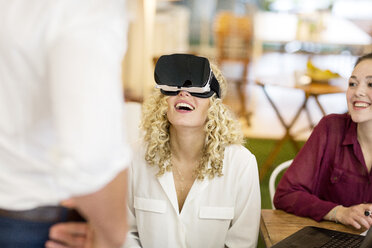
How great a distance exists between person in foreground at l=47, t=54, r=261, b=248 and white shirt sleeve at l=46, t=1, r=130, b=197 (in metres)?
1.16

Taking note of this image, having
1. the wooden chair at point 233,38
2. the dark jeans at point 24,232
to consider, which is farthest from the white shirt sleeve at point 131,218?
the wooden chair at point 233,38

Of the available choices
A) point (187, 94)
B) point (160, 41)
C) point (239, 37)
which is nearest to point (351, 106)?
point (187, 94)

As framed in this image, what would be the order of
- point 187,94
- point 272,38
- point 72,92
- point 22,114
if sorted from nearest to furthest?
point 72,92, point 22,114, point 187,94, point 272,38

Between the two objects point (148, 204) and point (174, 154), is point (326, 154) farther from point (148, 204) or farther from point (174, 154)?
point (148, 204)

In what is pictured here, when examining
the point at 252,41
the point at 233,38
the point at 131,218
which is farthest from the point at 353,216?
the point at 252,41

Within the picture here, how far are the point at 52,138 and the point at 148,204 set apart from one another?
116 cm

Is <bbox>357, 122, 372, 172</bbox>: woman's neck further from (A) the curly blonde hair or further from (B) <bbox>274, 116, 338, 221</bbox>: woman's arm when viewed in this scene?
(A) the curly blonde hair

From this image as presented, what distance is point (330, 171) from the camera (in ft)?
7.72

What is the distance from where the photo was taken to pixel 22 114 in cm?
109

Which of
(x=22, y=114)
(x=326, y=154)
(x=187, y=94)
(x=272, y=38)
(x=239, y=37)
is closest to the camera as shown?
(x=22, y=114)

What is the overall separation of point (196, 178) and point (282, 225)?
0.41 m

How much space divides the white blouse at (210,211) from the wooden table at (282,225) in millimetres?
70

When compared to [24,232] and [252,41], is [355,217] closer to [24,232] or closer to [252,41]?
[24,232]

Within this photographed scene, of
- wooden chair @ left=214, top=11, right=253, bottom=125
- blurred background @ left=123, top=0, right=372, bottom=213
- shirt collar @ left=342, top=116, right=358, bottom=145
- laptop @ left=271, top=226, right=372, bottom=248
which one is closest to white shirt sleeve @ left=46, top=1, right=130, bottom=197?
laptop @ left=271, top=226, right=372, bottom=248
